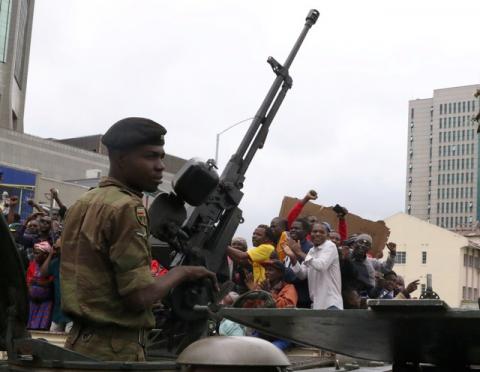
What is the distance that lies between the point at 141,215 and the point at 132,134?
310 millimetres

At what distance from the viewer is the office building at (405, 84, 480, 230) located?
4685 inches

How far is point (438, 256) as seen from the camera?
235 feet

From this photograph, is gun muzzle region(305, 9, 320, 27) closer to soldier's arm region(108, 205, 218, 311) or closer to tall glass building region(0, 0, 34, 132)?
soldier's arm region(108, 205, 218, 311)

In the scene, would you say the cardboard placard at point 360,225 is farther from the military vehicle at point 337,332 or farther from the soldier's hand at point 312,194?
the military vehicle at point 337,332

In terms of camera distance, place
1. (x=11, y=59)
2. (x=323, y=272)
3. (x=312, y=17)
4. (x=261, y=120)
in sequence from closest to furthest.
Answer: (x=323, y=272) < (x=261, y=120) < (x=312, y=17) < (x=11, y=59)

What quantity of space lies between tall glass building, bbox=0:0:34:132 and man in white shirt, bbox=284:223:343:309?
1830 inches

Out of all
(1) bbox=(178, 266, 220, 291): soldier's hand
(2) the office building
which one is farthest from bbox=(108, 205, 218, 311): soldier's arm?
(2) the office building

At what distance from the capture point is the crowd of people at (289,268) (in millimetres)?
7230

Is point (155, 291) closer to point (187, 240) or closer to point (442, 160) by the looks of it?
point (187, 240)

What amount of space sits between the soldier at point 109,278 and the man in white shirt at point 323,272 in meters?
4.29

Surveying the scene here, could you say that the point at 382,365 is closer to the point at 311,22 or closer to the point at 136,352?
the point at 136,352

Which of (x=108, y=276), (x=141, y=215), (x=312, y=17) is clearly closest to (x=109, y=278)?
(x=108, y=276)

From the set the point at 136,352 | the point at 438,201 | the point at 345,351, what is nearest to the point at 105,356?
the point at 136,352

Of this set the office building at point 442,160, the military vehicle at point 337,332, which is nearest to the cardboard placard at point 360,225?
the military vehicle at point 337,332
